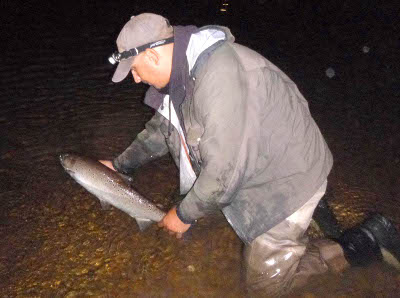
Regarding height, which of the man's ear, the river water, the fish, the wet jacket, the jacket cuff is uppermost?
the man's ear

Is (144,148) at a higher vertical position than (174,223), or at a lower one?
higher

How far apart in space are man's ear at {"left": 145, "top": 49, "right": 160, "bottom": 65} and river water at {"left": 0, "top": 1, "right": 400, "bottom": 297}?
2262 mm

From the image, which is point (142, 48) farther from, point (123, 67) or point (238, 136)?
point (238, 136)

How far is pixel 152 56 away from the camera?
264 cm

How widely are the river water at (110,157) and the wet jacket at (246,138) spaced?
3.56ft

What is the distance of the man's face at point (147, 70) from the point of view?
2668 mm

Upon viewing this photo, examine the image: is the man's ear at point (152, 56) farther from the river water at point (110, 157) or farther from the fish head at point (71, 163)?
the river water at point (110, 157)

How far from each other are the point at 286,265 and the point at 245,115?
1.57m

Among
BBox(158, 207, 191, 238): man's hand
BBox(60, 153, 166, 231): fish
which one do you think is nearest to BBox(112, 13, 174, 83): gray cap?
BBox(158, 207, 191, 238): man's hand

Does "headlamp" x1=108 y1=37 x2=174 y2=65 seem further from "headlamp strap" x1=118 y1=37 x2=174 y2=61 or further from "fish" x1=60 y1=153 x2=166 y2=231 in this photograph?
"fish" x1=60 y1=153 x2=166 y2=231

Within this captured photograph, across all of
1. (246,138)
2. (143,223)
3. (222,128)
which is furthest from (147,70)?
(143,223)

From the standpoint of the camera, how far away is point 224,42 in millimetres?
2541

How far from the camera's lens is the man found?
2.44 metres

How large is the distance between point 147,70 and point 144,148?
158cm
